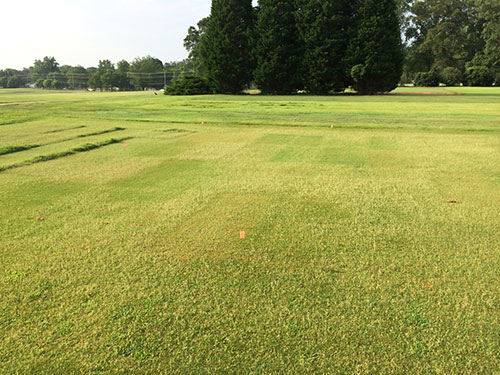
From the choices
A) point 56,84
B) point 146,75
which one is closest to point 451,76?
point 146,75

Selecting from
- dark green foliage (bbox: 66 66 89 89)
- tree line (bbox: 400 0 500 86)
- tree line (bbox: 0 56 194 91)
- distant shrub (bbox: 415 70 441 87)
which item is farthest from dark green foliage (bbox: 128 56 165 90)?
distant shrub (bbox: 415 70 441 87)

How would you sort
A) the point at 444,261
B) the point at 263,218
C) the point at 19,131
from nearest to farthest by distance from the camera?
the point at 444,261 → the point at 263,218 → the point at 19,131

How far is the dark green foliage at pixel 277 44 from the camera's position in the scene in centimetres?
3306

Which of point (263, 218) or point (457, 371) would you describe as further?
point (263, 218)

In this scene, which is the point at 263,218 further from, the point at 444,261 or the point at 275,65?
the point at 275,65

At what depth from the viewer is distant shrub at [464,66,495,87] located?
49469 millimetres

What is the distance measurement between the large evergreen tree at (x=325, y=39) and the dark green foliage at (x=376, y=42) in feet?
4.22

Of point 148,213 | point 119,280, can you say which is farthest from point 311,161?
point 119,280

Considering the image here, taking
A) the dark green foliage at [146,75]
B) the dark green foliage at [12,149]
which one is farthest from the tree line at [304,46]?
the dark green foliage at [146,75]

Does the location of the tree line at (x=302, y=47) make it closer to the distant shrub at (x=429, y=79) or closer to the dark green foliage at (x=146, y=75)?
the distant shrub at (x=429, y=79)

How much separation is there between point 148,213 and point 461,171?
537cm

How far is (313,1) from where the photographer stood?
104 ft

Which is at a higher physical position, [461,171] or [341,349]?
[461,171]

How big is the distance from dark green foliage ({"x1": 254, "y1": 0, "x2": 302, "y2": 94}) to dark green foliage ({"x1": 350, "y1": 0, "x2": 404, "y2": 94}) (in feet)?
18.4
